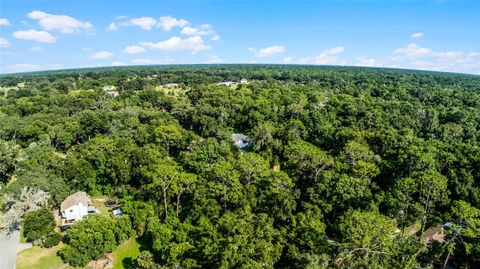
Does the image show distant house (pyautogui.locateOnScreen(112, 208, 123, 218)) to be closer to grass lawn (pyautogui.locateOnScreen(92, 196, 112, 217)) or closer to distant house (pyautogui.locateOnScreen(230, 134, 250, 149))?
grass lawn (pyautogui.locateOnScreen(92, 196, 112, 217))

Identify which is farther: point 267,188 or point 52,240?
point 267,188

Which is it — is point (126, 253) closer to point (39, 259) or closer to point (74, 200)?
point (39, 259)

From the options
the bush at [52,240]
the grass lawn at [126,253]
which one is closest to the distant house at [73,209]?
the bush at [52,240]

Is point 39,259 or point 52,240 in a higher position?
point 52,240

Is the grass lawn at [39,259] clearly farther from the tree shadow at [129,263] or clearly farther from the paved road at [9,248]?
the tree shadow at [129,263]

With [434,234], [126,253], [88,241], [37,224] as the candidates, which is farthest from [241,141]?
[37,224]
